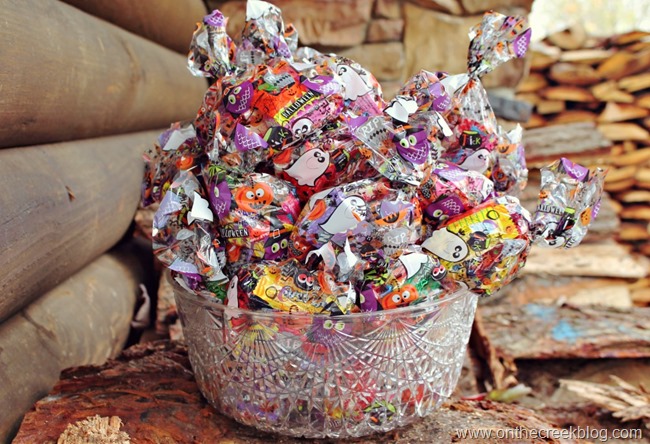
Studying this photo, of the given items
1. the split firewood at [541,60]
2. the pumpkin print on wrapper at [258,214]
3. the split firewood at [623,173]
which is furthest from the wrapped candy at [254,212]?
the split firewood at [623,173]

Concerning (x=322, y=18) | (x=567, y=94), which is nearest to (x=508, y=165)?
(x=322, y=18)

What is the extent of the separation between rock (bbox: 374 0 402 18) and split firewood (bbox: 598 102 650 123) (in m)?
1.81

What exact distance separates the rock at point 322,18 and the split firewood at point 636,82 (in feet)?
6.56

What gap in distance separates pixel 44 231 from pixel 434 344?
66 cm

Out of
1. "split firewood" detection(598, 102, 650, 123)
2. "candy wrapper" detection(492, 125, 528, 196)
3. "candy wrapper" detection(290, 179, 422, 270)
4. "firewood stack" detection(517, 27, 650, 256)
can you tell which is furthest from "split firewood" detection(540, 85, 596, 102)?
"candy wrapper" detection(290, 179, 422, 270)

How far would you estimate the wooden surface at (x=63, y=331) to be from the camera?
34.9 inches

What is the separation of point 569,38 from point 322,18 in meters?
2.07

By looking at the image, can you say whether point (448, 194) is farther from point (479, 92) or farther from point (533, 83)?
point (533, 83)

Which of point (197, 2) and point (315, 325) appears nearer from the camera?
point (315, 325)

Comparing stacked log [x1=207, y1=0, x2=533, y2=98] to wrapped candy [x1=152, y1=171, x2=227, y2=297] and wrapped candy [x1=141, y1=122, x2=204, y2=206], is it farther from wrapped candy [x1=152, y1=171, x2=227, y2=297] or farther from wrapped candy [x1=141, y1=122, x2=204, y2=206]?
wrapped candy [x1=152, y1=171, x2=227, y2=297]

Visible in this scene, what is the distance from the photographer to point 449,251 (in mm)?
769

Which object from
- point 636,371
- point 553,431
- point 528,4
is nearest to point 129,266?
point 553,431

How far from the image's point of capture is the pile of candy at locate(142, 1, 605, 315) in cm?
73

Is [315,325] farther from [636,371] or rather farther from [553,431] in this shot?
[636,371]
